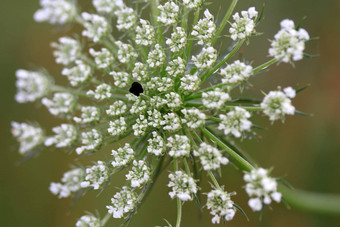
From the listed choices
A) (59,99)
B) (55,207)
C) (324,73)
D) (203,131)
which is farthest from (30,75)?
(324,73)

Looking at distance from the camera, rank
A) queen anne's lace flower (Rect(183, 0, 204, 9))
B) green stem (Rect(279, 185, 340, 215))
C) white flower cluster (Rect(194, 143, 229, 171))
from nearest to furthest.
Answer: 1. white flower cluster (Rect(194, 143, 229, 171))
2. queen anne's lace flower (Rect(183, 0, 204, 9))
3. green stem (Rect(279, 185, 340, 215))

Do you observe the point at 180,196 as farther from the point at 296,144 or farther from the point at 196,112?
the point at 296,144

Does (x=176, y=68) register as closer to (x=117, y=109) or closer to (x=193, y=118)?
(x=193, y=118)

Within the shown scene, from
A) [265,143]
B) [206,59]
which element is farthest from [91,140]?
[265,143]

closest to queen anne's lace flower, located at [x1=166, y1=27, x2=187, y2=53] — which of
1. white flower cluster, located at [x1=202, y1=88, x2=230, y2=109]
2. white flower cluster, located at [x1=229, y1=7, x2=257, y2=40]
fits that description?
white flower cluster, located at [x1=229, y1=7, x2=257, y2=40]

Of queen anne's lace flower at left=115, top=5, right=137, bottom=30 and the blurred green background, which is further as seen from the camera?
the blurred green background

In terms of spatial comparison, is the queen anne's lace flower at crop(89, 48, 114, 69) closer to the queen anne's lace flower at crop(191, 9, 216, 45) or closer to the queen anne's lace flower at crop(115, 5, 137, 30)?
the queen anne's lace flower at crop(115, 5, 137, 30)
